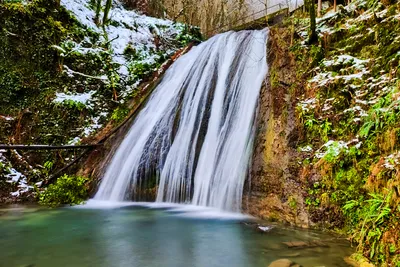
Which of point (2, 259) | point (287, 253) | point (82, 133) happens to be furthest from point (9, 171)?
point (287, 253)

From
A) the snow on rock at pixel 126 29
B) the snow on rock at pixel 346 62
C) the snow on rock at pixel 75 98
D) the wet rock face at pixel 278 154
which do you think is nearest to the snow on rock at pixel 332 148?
the wet rock face at pixel 278 154

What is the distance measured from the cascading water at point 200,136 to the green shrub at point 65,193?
38cm

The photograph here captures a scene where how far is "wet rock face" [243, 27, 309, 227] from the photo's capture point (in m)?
4.75

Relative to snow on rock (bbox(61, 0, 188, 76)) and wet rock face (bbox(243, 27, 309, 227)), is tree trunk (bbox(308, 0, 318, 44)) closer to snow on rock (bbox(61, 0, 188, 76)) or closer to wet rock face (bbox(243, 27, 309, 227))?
wet rock face (bbox(243, 27, 309, 227))

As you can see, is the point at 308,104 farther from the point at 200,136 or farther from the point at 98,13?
the point at 98,13

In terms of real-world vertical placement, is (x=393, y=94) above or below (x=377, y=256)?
above

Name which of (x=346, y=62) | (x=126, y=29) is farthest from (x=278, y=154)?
(x=126, y=29)

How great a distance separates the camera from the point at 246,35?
9.07 metres

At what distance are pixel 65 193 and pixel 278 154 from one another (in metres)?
4.54

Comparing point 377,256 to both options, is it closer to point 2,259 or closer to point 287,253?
point 287,253

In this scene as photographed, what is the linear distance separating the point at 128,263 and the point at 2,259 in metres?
1.44

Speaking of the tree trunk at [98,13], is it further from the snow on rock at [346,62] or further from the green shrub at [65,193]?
the snow on rock at [346,62]

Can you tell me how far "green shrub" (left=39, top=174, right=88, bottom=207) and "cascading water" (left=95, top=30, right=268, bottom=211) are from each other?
0.38 meters

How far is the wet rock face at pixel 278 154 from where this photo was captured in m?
4.75
